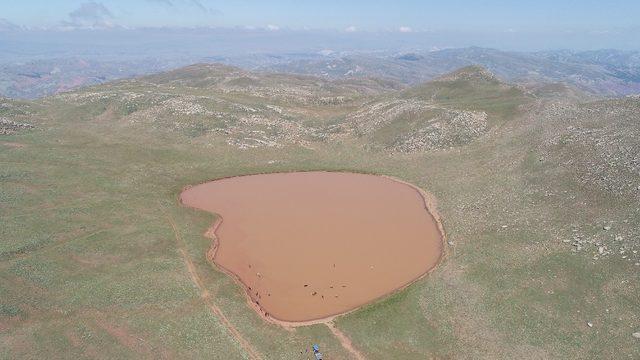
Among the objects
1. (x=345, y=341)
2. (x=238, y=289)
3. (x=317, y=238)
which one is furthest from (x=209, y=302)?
(x=317, y=238)

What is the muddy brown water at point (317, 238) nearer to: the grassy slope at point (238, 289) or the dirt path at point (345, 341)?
the dirt path at point (345, 341)

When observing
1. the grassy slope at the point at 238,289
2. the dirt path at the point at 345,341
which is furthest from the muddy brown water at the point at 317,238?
the grassy slope at the point at 238,289

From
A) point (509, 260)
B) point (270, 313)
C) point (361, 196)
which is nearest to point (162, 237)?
point (270, 313)

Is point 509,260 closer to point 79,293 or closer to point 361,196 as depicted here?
point 361,196

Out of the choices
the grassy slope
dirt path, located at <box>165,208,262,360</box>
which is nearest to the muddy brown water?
the grassy slope

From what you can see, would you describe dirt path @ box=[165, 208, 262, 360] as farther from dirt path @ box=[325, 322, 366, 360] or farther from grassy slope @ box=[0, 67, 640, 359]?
dirt path @ box=[325, 322, 366, 360]
